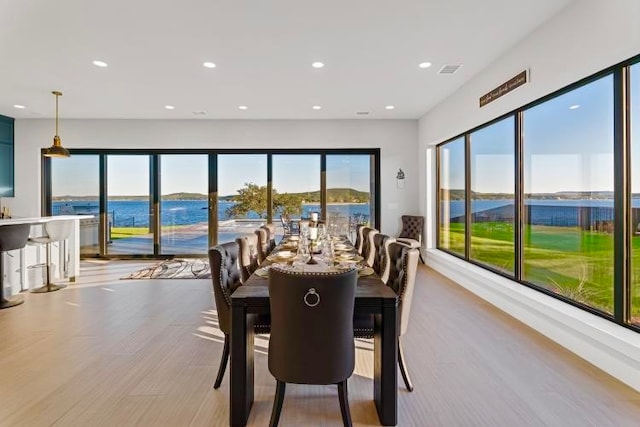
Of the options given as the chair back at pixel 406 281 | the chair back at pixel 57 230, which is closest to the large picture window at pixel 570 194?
the chair back at pixel 406 281

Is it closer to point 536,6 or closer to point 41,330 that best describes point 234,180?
point 41,330

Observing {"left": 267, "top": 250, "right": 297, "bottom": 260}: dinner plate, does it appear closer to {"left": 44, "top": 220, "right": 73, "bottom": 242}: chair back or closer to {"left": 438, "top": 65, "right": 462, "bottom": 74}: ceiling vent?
{"left": 438, "top": 65, "right": 462, "bottom": 74}: ceiling vent

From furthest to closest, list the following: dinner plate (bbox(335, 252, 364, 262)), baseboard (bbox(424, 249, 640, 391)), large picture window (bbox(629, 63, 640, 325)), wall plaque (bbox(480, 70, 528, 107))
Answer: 1. wall plaque (bbox(480, 70, 528, 107))
2. dinner plate (bbox(335, 252, 364, 262))
3. large picture window (bbox(629, 63, 640, 325))
4. baseboard (bbox(424, 249, 640, 391))

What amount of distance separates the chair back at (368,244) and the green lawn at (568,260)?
1828 millimetres

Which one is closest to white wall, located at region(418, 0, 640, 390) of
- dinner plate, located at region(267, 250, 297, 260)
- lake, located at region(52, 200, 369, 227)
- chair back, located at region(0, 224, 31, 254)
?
dinner plate, located at region(267, 250, 297, 260)

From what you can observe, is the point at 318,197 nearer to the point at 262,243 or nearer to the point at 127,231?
the point at 262,243

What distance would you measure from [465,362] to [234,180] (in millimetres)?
5849

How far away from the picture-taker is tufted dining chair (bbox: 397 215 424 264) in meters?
6.68

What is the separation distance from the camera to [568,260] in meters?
3.34

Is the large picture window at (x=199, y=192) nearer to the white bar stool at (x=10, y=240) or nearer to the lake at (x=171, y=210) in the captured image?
the lake at (x=171, y=210)

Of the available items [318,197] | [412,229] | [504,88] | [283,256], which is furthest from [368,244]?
[318,197]

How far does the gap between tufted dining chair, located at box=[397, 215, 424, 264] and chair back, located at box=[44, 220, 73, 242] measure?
5.77 metres

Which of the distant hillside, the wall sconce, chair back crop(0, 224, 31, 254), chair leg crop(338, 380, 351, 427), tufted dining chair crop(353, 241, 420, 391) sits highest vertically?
the wall sconce

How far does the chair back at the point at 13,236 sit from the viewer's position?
391 cm
